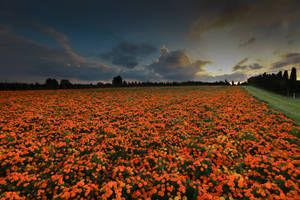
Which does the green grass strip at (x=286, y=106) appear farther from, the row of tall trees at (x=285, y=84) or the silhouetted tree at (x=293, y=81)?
the silhouetted tree at (x=293, y=81)

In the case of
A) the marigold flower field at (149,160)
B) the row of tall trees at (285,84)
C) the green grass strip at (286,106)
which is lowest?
the marigold flower field at (149,160)

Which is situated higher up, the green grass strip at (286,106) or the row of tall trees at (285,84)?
the row of tall trees at (285,84)

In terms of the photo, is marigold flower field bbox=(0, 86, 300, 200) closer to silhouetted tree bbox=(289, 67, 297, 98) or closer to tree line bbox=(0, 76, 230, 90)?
tree line bbox=(0, 76, 230, 90)

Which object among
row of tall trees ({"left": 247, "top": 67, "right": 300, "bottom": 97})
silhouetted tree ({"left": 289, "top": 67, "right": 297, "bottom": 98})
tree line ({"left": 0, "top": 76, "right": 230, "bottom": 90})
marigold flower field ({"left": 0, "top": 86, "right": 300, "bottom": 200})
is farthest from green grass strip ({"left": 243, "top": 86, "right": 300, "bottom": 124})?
tree line ({"left": 0, "top": 76, "right": 230, "bottom": 90})

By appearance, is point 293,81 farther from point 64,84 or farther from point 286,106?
point 64,84

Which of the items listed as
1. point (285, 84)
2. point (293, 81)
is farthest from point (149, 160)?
point (293, 81)

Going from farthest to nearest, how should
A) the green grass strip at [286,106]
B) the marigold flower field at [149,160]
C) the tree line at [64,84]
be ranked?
1. the tree line at [64,84]
2. the green grass strip at [286,106]
3. the marigold flower field at [149,160]

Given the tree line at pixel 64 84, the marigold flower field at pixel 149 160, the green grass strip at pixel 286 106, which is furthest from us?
the tree line at pixel 64 84

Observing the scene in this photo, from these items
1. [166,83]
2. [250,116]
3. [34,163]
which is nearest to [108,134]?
[34,163]

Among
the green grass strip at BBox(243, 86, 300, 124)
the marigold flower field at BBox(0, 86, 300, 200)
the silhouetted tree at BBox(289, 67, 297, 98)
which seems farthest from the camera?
the silhouetted tree at BBox(289, 67, 297, 98)

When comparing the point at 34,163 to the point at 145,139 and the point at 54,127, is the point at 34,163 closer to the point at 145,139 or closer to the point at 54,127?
the point at 54,127

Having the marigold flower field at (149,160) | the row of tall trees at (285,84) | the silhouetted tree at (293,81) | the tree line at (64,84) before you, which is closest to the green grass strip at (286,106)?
the marigold flower field at (149,160)

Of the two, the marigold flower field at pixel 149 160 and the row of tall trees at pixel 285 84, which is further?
the row of tall trees at pixel 285 84

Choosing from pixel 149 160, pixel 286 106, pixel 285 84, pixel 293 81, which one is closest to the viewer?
pixel 149 160
